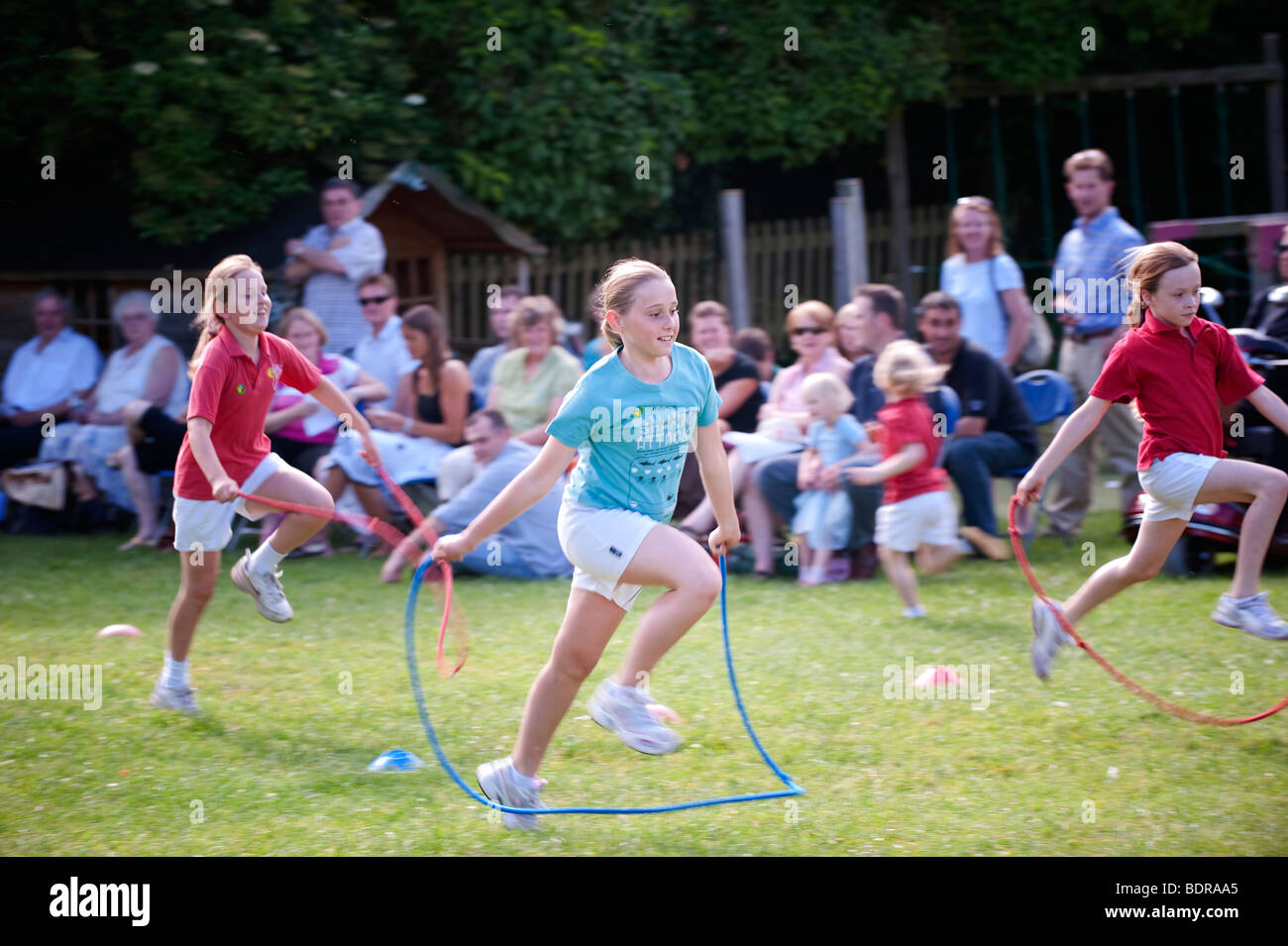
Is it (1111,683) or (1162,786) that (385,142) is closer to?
(1111,683)

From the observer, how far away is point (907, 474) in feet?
25.8

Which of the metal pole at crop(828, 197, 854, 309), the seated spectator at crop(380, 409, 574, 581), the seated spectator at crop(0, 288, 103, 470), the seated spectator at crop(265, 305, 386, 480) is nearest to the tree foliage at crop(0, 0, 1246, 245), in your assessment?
the seated spectator at crop(0, 288, 103, 470)

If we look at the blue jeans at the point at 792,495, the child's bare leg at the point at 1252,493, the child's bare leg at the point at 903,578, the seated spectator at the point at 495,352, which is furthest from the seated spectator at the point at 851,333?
the child's bare leg at the point at 1252,493

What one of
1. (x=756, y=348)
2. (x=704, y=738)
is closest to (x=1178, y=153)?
(x=756, y=348)

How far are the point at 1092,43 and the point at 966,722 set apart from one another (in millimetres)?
11490

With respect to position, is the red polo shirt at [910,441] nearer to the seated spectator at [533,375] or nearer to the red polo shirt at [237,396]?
the seated spectator at [533,375]

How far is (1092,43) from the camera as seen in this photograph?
15.1 meters

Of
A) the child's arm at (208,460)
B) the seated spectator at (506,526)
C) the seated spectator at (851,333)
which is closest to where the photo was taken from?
the child's arm at (208,460)

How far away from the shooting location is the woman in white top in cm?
962

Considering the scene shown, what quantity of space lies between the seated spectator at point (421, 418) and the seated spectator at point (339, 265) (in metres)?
1.00

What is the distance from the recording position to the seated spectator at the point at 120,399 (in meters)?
10.4

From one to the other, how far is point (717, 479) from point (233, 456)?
2353mm
